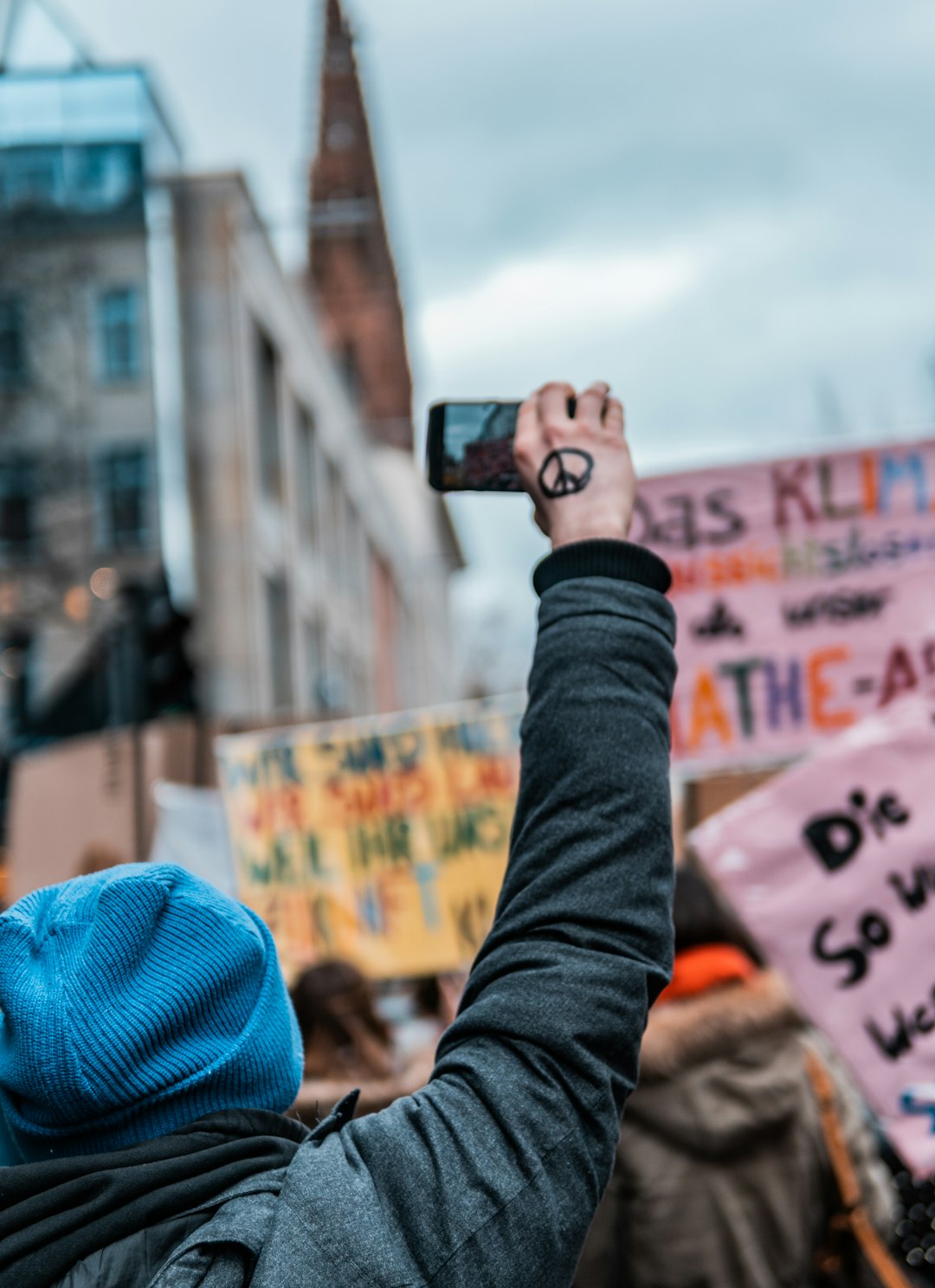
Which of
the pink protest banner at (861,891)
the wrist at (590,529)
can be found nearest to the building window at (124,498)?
the pink protest banner at (861,891)

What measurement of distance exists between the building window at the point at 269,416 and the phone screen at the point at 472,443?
20.6m

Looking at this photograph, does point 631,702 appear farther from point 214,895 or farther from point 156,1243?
point 156,1243

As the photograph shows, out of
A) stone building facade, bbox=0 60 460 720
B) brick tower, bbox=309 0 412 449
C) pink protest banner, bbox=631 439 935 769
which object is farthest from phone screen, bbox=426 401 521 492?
brick tower, bbox=309 0 412 449

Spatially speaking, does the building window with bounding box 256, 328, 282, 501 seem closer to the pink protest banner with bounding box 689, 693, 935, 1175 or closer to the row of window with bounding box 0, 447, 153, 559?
the row of window with bounding box 0, 447, 153, 559

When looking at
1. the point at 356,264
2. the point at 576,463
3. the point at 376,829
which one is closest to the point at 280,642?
the point at 376,829

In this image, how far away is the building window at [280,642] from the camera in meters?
21.8

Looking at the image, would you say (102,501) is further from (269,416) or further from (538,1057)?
(538,1057)

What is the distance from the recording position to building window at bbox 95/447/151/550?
18.9 m

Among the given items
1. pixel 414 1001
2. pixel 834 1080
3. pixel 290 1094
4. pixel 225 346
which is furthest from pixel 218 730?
pixel 225 346

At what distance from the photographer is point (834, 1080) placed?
3.83 m

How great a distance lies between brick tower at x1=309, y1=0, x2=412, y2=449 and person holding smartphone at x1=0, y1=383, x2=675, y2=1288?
37559 millimetres

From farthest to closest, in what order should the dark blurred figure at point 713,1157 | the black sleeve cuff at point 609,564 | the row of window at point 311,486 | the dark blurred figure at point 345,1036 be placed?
1. the row of window at point 311,486
2. the dark blurred figure at point 345,1036
3. the dark blurred figure at point 713,1157
4. the black sleeve cuff at point 609,564

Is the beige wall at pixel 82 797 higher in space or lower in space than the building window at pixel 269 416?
lower

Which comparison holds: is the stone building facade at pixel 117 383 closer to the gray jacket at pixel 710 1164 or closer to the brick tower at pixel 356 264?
the gray jacket at pixel 710 1164
